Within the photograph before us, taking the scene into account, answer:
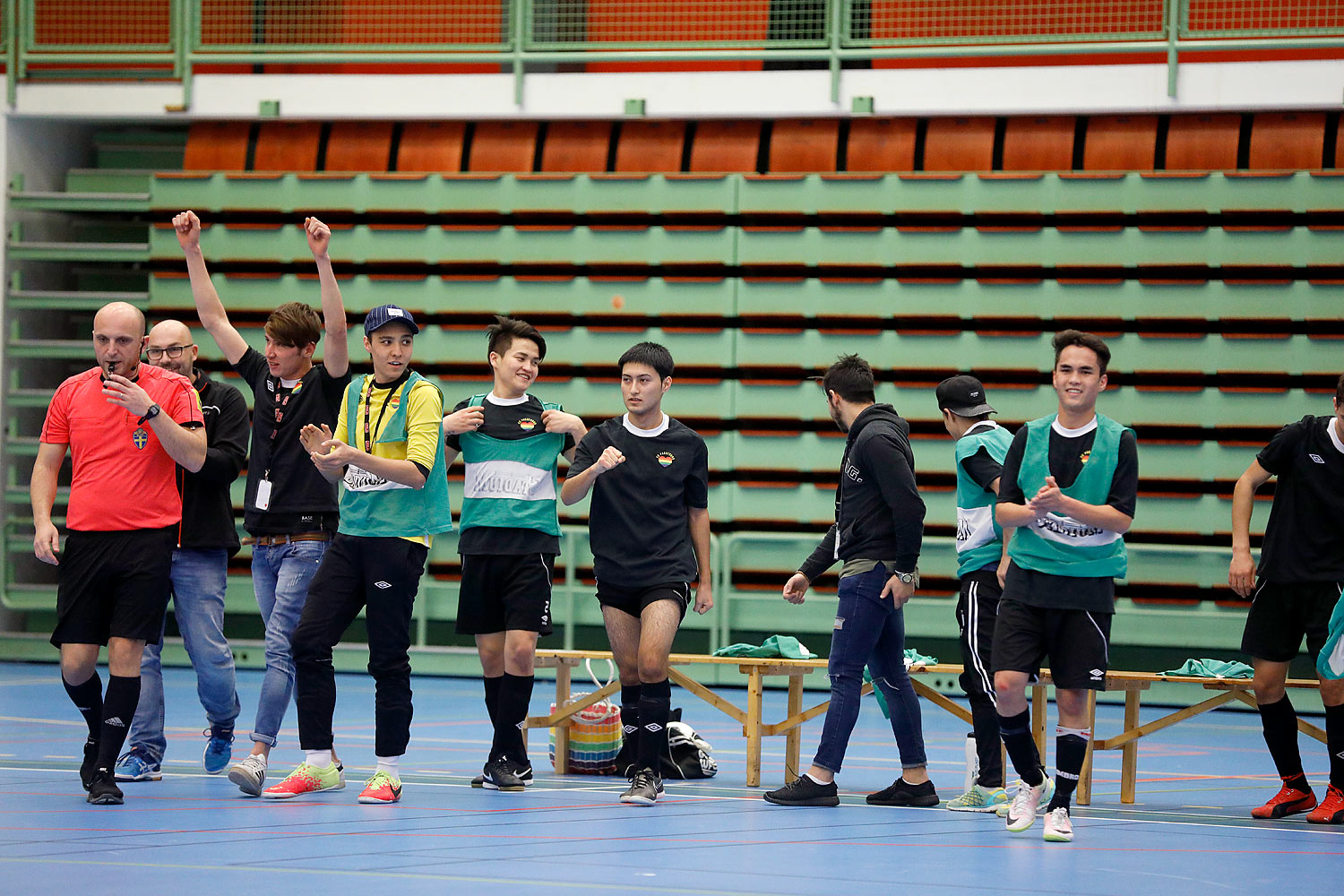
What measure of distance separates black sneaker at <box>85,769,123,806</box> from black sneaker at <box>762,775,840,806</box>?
8.60 feet

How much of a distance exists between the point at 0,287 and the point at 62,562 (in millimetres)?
7947

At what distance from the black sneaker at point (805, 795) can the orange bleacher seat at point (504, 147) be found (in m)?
7.57

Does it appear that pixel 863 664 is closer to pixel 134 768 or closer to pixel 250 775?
→ pixel 250 775

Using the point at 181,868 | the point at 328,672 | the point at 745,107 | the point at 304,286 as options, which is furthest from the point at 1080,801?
the point at 304,286

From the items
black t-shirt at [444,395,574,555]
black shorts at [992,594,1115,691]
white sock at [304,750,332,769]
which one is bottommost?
white sock at [304,750,332,769]

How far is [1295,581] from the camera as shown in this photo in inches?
245

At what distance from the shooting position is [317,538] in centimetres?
645

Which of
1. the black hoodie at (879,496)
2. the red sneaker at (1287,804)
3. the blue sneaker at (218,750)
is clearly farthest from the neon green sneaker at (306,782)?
the red sneaker at (1287,804)

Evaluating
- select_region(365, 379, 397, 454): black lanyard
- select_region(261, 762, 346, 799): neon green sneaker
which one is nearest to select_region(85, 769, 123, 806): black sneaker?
select_region(261, 762, 346, 799): neon green sneaker

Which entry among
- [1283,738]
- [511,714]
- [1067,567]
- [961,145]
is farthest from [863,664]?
[961,145]

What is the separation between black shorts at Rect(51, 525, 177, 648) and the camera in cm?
577

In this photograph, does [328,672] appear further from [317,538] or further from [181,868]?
[181,868]

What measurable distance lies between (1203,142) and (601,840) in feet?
28.0

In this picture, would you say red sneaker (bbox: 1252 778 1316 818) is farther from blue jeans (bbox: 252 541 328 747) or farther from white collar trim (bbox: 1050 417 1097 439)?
blue jeans (bbox: 252 541 328 747)
